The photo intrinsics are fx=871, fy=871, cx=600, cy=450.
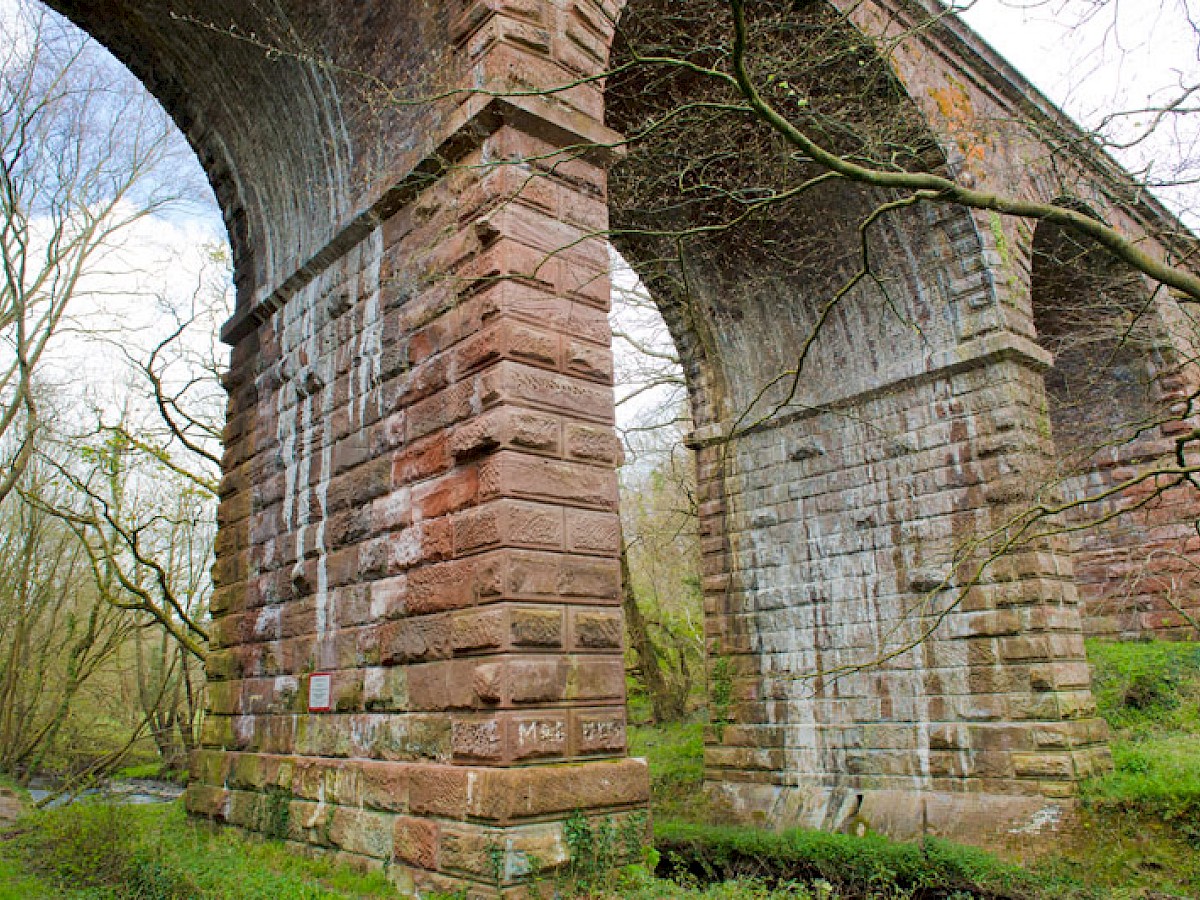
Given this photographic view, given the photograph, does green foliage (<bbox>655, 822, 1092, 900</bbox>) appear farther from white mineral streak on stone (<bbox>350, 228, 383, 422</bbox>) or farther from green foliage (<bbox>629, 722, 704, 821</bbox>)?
white mineral streak on stone (<bbox>350, 228, 383, 422</bbox>)

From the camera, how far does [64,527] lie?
19062 mm

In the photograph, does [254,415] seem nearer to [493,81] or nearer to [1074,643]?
[493,81]

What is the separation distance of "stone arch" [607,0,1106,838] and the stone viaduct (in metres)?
0.05

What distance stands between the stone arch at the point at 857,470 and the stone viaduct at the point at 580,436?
0.15 feet

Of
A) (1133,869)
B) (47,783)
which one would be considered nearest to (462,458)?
(1133,869)

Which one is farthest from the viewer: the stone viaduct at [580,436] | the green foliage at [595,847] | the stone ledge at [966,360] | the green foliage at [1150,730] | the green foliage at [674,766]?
the green foliage at [674,766]

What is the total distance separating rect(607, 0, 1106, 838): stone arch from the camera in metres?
8.74

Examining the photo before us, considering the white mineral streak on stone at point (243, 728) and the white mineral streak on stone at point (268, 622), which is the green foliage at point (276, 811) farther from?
Result: the white mineral streak on stone at point (268, 622)

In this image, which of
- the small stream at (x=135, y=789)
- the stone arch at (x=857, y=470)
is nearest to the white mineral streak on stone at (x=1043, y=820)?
the stone arch at (x=857, y=470)

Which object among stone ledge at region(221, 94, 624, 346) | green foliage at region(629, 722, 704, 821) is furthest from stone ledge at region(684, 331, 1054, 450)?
green foliage at region(629, 722, 704, 821)

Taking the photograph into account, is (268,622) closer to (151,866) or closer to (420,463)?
(151,866)

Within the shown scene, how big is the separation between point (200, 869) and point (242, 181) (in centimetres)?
650

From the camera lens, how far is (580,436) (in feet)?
17.9

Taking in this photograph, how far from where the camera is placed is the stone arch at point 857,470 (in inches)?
344
